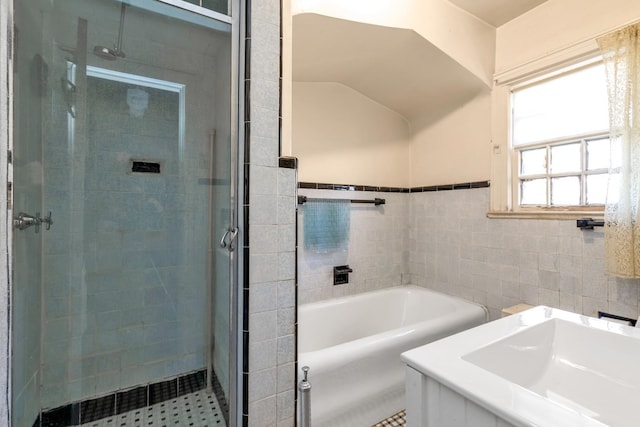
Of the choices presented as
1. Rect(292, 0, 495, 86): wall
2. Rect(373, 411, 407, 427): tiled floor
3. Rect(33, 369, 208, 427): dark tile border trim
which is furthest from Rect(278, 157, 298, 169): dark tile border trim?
Rect(373, 411, 407, 427): tiled floor

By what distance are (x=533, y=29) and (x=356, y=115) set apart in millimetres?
1294

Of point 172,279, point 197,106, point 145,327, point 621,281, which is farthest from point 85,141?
point 621,281

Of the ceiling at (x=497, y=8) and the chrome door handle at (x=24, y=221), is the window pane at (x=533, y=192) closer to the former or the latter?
the ceiling at (x=497, y=8)

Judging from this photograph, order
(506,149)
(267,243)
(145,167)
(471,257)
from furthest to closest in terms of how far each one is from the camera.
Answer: (471,257), (506,149), (145,167), (267,243)

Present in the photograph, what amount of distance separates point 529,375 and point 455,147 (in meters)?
1.93

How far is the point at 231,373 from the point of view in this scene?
126cm

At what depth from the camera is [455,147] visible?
2385 millimetres

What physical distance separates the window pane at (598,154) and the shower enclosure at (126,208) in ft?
6.65

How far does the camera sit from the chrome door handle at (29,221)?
1.06m

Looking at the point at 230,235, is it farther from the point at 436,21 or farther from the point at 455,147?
the point at 455,147

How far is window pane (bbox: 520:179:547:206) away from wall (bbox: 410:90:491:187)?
26 centimetres

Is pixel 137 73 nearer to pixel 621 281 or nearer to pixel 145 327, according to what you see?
pixel 145 327

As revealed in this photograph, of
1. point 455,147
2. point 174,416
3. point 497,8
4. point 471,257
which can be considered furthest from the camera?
point 455,147

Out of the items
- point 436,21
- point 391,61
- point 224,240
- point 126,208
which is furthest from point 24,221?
point 436,21
